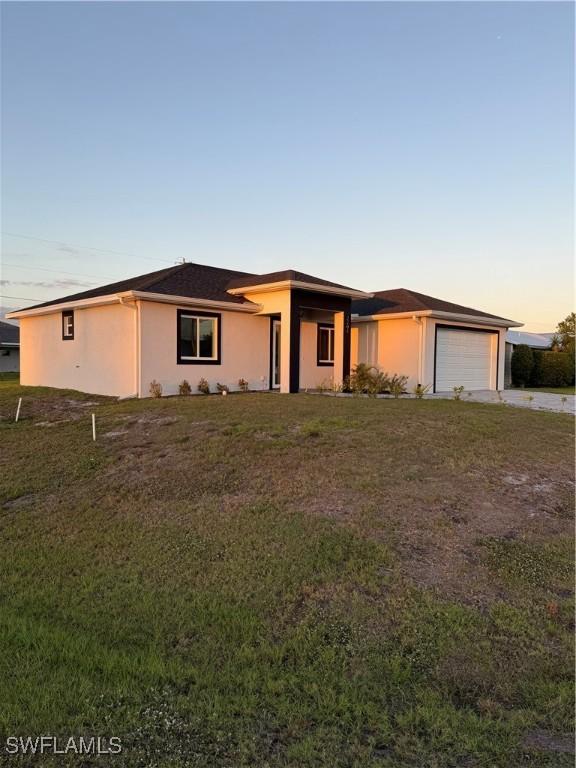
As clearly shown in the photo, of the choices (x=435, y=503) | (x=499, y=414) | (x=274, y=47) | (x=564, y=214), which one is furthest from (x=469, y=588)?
(x=274, y=47)

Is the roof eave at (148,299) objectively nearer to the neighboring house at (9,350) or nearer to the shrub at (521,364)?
the shrub at (521,364)

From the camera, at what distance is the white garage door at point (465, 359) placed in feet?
62.4

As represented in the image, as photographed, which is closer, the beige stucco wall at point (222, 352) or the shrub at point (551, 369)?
the beige stucco wall at point (222, 352)

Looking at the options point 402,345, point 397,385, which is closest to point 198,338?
point 397,385

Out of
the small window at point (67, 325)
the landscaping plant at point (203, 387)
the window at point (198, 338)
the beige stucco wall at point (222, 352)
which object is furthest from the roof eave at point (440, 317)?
the small window at point (67, 325)

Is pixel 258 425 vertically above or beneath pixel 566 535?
above

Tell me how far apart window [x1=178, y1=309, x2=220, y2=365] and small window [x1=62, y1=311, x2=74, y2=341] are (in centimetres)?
469

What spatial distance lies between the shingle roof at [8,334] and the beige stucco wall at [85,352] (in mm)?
15928

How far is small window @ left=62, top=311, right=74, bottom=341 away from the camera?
1742 centimetres

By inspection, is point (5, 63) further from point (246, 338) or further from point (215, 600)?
point (215, 600)

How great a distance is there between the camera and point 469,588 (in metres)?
4.19

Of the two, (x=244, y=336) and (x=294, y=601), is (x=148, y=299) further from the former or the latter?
(x=294, y=601)

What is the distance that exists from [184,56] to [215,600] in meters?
11.9

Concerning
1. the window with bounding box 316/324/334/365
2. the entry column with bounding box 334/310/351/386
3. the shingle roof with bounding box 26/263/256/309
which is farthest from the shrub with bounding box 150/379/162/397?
the window with bounding box 316/324/334/365
